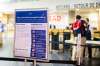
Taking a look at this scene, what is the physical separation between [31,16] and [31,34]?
7.9 inches

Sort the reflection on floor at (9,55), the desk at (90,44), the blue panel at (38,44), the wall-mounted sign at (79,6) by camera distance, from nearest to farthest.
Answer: the blue panel at (38,44), the wall-mounted sign at (79,6), the reflection on floor at (9,55), the desk at (90,44)

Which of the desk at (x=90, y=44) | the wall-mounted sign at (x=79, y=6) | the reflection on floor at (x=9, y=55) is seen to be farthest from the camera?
the desk at (x=90, y=44)

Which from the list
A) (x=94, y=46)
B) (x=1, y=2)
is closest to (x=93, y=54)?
(x=94, y=46)

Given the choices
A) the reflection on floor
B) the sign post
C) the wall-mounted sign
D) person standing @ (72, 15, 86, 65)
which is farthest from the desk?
the sign post

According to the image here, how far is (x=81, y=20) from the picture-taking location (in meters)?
5.84

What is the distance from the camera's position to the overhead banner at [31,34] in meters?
2.76

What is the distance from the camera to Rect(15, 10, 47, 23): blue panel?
109 inches

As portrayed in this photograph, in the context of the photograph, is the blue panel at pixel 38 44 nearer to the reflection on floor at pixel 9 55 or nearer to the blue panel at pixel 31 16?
the blue panel at pixel 31 16

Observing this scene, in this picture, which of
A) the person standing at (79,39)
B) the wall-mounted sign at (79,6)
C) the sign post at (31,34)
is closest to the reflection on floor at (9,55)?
the person standing at (79,39)

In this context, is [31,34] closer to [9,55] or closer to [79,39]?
[9,55]

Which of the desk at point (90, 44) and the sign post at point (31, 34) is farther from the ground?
the sign post at point (31, 34)

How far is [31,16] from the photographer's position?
282cm

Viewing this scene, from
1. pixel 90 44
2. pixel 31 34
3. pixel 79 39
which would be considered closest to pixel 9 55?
pixel 79 39

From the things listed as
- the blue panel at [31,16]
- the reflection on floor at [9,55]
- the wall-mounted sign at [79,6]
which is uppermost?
the wall-mounted sign at [79,6]
